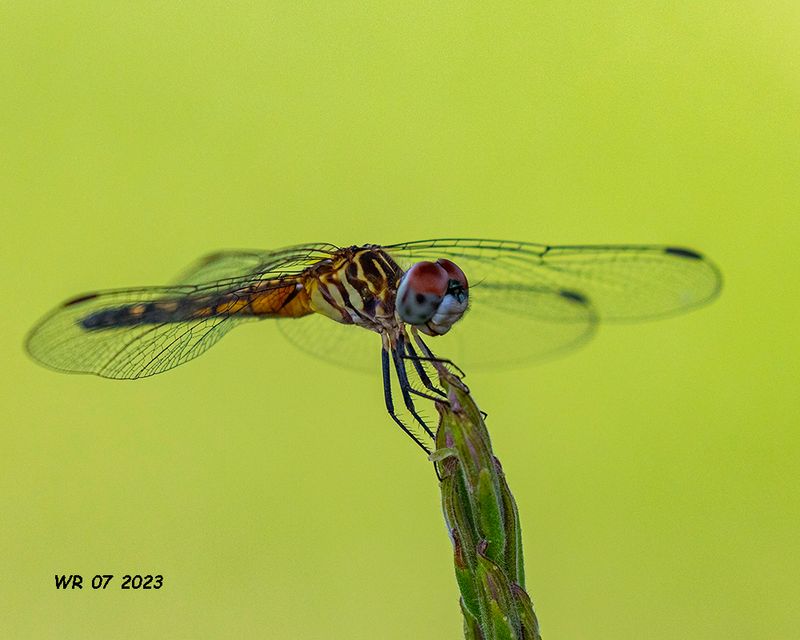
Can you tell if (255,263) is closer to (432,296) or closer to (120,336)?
(120,336)

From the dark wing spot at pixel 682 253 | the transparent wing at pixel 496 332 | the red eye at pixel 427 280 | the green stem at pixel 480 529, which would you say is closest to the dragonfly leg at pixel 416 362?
the red eye at pixel 427 280

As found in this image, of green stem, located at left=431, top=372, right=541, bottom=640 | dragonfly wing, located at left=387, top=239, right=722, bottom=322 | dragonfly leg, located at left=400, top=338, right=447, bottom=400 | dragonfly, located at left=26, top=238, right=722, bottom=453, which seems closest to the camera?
green stem, located at left=431, top=372, right=541, bottom=640

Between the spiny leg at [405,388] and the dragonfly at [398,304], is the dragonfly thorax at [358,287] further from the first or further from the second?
the spiny leg at [405,388]

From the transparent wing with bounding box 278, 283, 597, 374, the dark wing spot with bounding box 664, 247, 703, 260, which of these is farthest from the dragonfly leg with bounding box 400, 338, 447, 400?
the dark wing spot with bounding box 664, 247, 703, 260

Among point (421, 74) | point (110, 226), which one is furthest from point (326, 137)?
point (110, 226)

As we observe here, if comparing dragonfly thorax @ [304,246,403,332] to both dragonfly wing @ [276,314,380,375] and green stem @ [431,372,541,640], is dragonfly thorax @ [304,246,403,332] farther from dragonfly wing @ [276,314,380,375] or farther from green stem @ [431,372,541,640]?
green stem @ [431,372,541,640]

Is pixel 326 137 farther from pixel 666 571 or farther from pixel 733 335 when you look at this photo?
pixel 666 571
